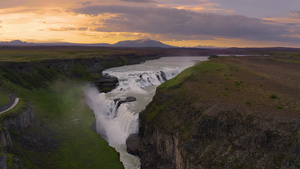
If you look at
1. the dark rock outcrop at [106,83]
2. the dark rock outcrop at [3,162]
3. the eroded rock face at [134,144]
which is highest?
the dark rock outcrop at [106,83]

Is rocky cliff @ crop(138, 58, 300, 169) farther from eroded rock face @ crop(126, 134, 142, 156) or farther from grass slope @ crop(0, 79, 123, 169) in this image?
grass slope @ crop(0, 79, 123, 169)

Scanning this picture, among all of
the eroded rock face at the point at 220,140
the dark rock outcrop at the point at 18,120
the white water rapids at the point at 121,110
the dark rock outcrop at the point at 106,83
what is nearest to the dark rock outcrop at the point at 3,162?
the dark rock outcrop at the point at 18,120

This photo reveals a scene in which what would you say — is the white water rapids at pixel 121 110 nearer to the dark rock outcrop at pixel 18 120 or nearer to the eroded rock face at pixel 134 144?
the eroded rock face at pixel 134 144

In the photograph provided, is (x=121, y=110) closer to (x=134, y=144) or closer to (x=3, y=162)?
(x=134, y=144)

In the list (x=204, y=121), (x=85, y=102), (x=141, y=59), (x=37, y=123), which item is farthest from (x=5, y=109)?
(x=141, y=59)

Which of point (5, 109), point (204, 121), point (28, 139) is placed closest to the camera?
point (204, 121)

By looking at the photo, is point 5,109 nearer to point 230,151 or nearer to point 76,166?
point 76,166

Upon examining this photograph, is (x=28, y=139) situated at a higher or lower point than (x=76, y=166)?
higher

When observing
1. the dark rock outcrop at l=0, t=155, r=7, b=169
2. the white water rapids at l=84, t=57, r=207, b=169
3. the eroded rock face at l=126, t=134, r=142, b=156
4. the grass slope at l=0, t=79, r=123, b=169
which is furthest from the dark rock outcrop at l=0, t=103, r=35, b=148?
the eroded rock face at l=126, t=134, r=142, b=156

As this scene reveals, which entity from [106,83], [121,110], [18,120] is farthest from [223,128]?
[106,83]
